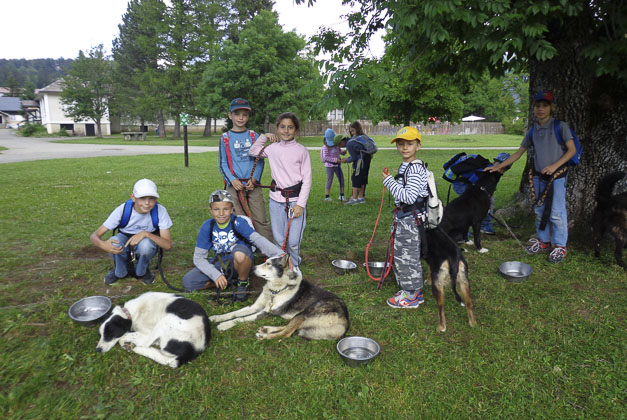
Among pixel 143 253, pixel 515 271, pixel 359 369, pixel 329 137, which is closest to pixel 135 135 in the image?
pixel 329 137

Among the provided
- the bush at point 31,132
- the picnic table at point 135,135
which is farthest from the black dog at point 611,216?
the bush at point 31,132

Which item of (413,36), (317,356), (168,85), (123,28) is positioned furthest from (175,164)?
(123,28)

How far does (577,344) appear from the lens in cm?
344

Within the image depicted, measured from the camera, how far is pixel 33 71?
140m

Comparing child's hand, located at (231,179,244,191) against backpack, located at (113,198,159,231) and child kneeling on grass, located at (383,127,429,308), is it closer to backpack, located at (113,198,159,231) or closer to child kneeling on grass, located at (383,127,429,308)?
backpack, located at (113,198,159,231)

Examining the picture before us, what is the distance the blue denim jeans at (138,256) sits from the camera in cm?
454

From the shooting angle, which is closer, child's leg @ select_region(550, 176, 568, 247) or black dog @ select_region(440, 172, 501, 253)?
child's leg @ select_region(550, 176, 568, 247)

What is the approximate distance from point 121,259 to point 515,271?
17.4ft

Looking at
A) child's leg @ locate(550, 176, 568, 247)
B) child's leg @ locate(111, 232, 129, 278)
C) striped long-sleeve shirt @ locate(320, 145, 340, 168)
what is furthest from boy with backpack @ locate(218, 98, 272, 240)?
striped long-sleeve shirt @ locate(320, 145, 340, 168)

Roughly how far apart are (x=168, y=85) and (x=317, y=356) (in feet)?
146

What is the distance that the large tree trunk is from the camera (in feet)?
18.6

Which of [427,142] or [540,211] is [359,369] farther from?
[427,142]

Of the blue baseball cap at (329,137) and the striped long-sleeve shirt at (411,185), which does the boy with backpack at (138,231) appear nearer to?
the striped long-sleeve shirt at (411,185)

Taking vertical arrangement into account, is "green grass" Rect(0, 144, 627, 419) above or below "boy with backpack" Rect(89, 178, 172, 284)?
below
